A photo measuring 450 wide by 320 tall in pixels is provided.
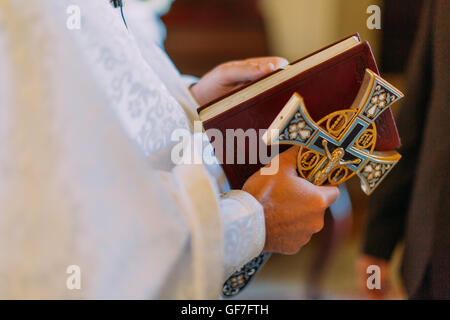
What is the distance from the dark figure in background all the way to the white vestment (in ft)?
1.43

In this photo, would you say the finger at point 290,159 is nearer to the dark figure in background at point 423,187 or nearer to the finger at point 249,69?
the finger at point 249,69

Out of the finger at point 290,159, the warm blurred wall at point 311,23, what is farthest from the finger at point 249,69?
the warm blurred wall at point 311,23

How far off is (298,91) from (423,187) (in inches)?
14.7

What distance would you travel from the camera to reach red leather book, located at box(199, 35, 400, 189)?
1.50ft

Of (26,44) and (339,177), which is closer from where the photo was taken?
(26,44)

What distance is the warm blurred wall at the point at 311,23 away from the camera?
2824mm

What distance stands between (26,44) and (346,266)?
5.88ft

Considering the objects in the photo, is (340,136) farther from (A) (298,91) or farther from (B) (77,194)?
(B) (77,194)

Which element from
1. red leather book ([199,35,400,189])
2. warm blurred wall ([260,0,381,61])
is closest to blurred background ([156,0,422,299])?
warm blurred wall ([260,0,381,61])

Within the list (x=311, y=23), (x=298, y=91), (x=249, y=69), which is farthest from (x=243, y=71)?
(x=311, y=23)

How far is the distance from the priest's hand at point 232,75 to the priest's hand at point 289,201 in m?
0.14
